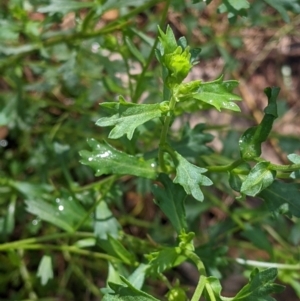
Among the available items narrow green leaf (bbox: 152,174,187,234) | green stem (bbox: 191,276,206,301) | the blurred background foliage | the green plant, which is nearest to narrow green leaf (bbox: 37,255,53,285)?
the blurred background foliage

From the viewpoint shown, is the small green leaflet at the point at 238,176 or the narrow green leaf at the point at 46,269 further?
the narrow green leaf at the point at 46,269

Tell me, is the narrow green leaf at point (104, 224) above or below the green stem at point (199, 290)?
below

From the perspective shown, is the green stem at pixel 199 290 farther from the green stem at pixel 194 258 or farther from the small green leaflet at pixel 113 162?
the small green leaflet at pixel 113 162

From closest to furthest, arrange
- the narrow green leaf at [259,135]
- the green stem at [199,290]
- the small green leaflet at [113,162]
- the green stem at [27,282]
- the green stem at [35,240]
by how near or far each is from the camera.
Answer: the green stem at [199,290] → the narrow green leaf at [259,135] → the small green leaflet at [113,162] → the green stem at [35,240] → the green stem at [27,282]

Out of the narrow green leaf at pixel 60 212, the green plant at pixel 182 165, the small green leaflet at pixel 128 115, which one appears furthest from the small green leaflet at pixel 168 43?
the narrow green leaf at pixel 60 212

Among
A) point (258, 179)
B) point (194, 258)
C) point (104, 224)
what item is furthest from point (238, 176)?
point (104, 224)

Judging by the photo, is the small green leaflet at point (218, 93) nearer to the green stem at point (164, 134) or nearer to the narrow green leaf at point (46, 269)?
the green stem at point (164, 134)

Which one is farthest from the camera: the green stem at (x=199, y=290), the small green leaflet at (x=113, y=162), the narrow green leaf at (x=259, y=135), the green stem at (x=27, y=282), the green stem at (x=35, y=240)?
the green stem at (x=27, y=282)

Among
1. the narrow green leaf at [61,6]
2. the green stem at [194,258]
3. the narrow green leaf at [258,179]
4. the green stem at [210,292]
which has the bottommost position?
the green stem at [194,258]
